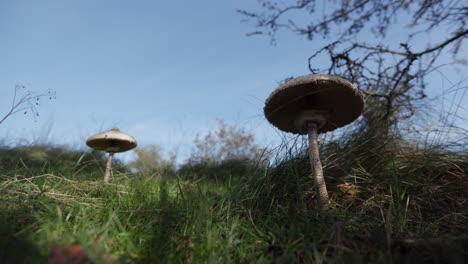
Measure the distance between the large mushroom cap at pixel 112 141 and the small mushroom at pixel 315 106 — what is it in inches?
101

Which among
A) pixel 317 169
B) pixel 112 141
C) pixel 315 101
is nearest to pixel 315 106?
pixel 315 101

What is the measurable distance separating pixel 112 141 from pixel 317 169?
3.65m

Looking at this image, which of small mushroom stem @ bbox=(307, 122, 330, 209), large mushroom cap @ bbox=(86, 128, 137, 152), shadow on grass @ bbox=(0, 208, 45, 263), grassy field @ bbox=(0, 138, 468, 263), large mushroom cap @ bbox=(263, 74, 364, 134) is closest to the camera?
shadow on grass @ bbox=(0, 208, 45, 263)

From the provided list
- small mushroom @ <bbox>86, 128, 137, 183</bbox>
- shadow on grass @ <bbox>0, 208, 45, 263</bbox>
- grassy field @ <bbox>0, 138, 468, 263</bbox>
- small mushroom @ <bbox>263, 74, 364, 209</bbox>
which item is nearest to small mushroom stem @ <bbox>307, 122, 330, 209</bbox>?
small mushroom @ <bbox>263, 74, 364, 209</bbox>

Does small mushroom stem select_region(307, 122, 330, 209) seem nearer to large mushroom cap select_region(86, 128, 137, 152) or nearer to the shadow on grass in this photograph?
the shadow on grass

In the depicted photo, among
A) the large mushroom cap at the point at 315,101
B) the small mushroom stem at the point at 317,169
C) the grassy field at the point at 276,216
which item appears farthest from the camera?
the small mushroom stem at the point at 317,169

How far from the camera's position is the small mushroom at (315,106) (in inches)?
109

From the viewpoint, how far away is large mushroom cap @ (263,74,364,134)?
2.76 meters

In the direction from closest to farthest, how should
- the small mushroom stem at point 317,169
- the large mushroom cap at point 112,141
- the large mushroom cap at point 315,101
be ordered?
the large mushroom cap at point 315,101, the small mushroom stem at point 317,169, the large mushroom cap at point 112,141

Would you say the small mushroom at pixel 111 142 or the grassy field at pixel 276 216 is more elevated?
the small mushroom at pixel 111 142

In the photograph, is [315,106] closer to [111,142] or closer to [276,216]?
[276,216]

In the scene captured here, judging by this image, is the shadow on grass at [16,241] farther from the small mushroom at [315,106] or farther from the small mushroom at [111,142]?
the small mushroom at [315,106]

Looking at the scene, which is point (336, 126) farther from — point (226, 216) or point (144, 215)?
point (144, 215)

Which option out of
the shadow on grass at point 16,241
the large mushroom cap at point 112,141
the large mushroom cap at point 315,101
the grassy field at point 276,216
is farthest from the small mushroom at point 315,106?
the large mushroom cap at point 112,141
